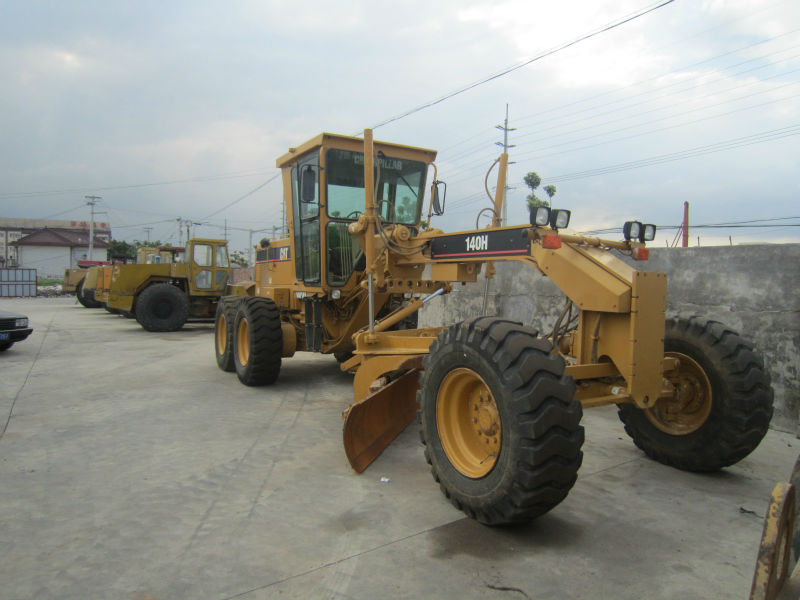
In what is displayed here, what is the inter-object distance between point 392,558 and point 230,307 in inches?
227

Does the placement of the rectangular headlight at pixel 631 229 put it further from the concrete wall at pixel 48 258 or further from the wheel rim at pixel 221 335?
the concrete wall at pixel 48 258

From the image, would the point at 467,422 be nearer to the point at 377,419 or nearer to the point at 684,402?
the point at 377,419

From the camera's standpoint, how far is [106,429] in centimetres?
521

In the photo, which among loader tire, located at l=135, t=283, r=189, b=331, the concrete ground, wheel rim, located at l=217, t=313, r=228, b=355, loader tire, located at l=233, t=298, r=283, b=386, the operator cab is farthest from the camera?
loader tire, located at l=135, t=283, r=189, b=331

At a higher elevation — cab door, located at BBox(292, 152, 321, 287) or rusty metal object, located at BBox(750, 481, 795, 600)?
cab door, located at BBox(292, 152, 321, 287)

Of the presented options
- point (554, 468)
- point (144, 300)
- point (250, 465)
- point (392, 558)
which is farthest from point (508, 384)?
point (144, 300)

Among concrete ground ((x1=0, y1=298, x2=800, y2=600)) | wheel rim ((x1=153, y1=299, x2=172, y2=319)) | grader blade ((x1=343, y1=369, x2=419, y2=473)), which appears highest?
wheel rim ((x1=153, y1=299, x2=172, y2=319))

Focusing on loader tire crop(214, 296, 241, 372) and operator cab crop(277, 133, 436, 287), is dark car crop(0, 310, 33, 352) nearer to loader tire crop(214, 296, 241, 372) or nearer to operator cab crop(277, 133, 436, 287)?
loader tire crop(214, 296, 241, 372)

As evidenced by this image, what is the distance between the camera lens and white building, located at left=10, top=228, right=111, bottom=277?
62656mm

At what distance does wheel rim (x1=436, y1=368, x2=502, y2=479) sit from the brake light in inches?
36.9

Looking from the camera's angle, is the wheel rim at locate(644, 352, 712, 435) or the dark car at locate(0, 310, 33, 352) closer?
the wheel rim at locate(644, 352, 712, 435)

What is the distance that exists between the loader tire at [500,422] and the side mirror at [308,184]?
10.7 feet

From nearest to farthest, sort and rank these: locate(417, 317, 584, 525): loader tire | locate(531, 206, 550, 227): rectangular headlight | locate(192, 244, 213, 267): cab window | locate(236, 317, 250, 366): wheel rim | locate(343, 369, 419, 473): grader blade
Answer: locate(417, 317, 584, 525): loader tire, locate(531, 206, 550, 227): rectangular headlight, locate(343, 369, 419, 473): grader blade, locate(236, 317, 250, 366): wheel rim, locate(192, 244, 213, 267): cab window

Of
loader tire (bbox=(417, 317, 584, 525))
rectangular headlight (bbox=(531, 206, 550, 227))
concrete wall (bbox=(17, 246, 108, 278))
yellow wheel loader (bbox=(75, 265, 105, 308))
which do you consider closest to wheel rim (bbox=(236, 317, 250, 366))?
loader tire (bbox=(417, 317, 584, 525))
